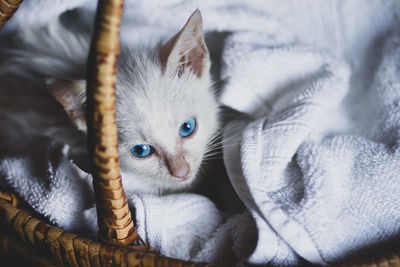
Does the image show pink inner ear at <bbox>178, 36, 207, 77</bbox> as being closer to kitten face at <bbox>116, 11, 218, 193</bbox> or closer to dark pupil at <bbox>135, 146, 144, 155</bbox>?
kitten face at <bbox>116, 11, 218, 193</bbox>

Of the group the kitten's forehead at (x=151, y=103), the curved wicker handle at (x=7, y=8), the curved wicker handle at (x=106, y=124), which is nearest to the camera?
the curved wicker handle at (x=106, y=124)

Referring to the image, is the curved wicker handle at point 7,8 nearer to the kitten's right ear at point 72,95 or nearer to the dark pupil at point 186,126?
the kitten's right ear at point 72,95

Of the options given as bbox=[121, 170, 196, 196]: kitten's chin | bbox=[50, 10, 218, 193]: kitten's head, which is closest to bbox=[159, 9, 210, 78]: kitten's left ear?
bbox=[50, 10, 218, 193]: kitten's head

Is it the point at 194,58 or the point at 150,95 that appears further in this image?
the point at 194,58

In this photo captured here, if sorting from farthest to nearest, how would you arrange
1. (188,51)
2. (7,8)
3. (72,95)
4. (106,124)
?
(188,51) → (72,95) → (7,8) → (106,124)

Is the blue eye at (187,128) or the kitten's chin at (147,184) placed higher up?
the blue eye at (187,128)

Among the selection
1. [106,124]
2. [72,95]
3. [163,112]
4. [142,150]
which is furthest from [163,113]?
[106,124]

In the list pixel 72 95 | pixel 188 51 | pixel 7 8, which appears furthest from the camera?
pixel 188 51

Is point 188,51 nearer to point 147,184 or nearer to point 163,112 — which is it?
point 163,112

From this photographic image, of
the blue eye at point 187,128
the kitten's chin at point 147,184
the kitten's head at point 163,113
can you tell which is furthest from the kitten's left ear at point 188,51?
the kitten's chin at point 147,184
